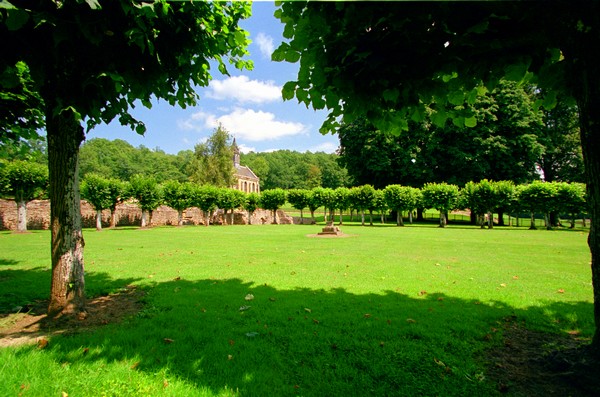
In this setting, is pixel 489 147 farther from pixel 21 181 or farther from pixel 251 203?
pixel 21 181

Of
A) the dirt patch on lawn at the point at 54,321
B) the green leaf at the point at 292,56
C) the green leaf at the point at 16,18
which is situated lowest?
the dirt patch on lawn at the point at 54,321

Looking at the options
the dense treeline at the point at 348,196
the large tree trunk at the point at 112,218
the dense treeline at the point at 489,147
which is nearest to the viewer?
the dense treeline at the point at 348,196

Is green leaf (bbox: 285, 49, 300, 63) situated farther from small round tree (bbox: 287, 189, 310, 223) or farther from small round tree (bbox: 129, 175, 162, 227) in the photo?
small round tree (bbox: 287, 189, 310, 223)

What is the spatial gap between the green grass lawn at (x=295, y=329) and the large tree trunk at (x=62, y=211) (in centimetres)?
101

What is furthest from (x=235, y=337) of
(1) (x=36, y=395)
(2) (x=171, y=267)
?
(2) (x=171, y=267)

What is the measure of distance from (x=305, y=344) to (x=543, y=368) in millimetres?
2659

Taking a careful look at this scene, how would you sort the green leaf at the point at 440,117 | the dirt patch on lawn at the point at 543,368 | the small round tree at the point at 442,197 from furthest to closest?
the small round tree at the point at 442,197
the green leaf at the point at 440,117
the dirt patch on lawn at the point at 543,368

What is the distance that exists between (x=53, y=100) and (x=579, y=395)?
23.5 feet

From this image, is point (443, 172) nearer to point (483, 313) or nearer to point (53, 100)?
point (483, 313)

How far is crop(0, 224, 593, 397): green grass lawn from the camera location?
9.68ft

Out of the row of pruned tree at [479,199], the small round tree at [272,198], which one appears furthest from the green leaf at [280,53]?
the small round tree at [272,198]

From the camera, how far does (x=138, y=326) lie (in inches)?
168

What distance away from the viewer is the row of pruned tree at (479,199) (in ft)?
89.2

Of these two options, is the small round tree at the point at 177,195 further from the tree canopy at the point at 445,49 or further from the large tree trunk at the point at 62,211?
the tree canopy at the point at 445,49
